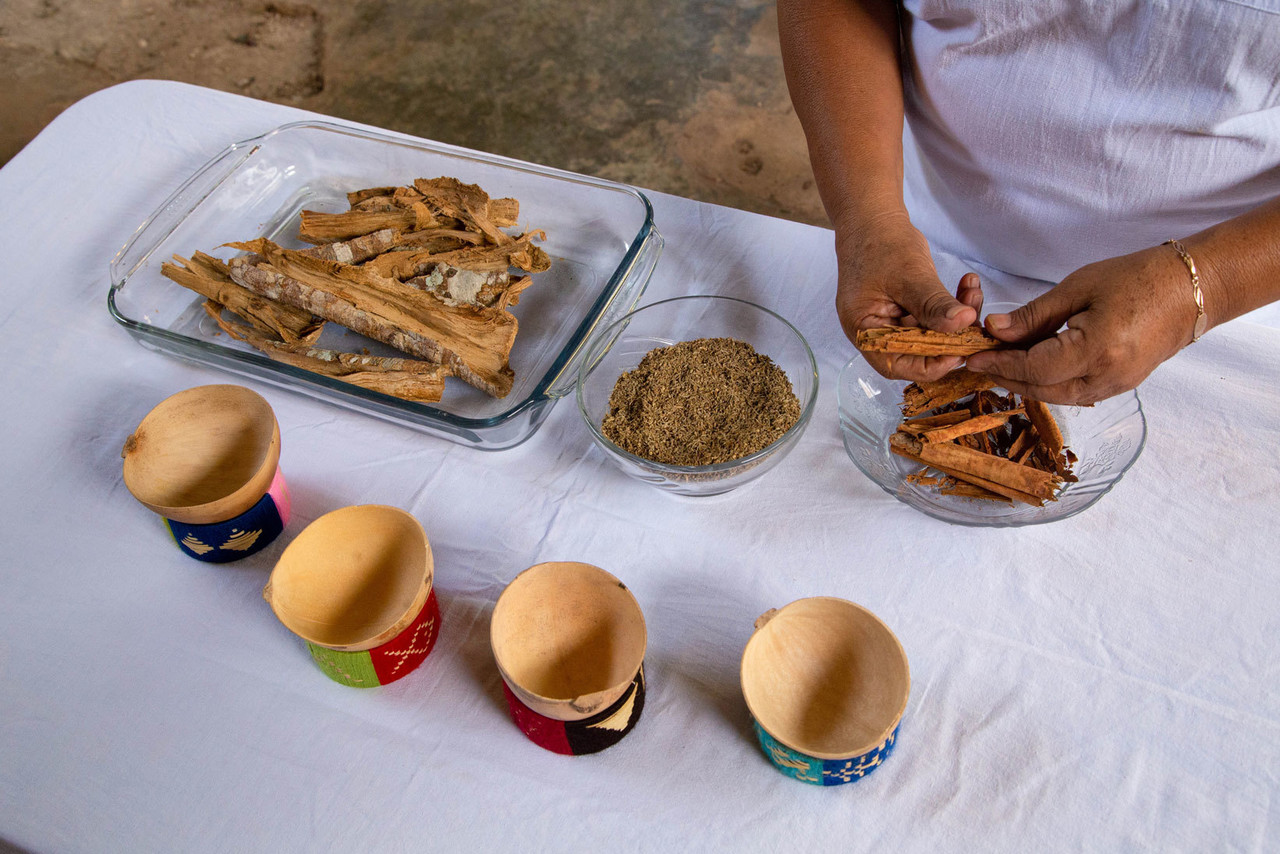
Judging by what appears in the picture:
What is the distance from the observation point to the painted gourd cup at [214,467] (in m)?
1.05

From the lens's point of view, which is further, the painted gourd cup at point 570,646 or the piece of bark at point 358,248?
the piece of bark at point 358,248

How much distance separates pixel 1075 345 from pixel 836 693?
48 cm

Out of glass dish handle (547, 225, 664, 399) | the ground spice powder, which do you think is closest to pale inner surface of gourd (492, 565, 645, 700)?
the ground spice powder

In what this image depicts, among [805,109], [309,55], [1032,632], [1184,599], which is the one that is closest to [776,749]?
[1032,632]

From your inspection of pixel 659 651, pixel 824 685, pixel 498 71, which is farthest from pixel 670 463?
pixel 498 71

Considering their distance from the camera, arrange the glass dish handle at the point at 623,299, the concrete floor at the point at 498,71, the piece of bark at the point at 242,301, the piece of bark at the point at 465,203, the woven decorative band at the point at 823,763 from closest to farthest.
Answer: the woven decorative band at the point at 823,763, the glass dish handle at the point at 623,299, the piece of bark at the point at 242,301, the piece of bark at the point at 465,203, the concrete floor at the point at 498,71

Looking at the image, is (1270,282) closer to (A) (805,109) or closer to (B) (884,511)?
(B) (884,511)

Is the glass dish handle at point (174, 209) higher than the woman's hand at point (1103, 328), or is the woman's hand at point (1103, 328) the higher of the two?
the woman's hand at point (1103, 328)

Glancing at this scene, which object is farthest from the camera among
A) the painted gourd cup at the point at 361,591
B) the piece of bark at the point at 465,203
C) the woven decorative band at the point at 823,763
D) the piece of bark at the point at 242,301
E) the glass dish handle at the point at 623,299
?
the piece of bark at the point at 465,203

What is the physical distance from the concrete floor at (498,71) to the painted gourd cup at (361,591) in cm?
244

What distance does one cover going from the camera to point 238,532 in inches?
42.0

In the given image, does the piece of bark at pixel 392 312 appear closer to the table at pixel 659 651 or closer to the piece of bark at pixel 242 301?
the piece of bark at pixel 242 301

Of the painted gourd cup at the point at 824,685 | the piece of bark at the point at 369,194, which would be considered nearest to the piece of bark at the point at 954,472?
the painted gourd cup at the point at 824,685

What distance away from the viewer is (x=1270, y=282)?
3.24 ft
